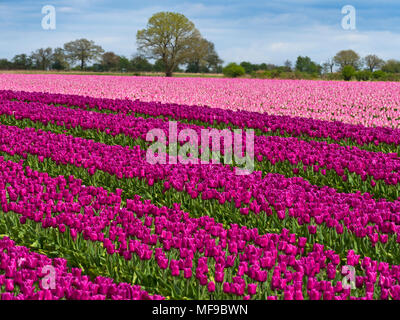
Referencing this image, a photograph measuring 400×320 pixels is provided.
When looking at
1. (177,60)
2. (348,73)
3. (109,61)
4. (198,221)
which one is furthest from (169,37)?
(198,221)

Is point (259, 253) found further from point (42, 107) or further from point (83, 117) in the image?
point (42, 107)

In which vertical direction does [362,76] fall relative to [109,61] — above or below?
below

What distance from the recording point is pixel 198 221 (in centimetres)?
564

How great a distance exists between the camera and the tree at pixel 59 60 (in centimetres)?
10677

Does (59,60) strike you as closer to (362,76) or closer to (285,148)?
(362,76)

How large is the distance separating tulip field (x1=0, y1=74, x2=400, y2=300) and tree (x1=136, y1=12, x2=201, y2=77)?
59.3 m

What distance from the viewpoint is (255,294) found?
14.2ft

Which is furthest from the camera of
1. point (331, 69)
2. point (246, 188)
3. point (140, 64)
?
point (140, 64)

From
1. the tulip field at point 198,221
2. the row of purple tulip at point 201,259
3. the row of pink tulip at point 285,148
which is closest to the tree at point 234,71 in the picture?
the row of pink tulip at point 285,148

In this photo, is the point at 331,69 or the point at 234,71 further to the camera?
the point at 331,69

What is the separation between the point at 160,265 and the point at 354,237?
7.77 ft

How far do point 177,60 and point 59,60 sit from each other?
158 ft

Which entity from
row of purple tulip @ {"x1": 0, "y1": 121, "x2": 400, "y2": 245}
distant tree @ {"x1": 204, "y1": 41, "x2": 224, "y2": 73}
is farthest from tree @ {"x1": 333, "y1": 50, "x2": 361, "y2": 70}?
row of purple tulip @ {"x1": 0, "y1": 121, "x2": 400, "y2": 245}
